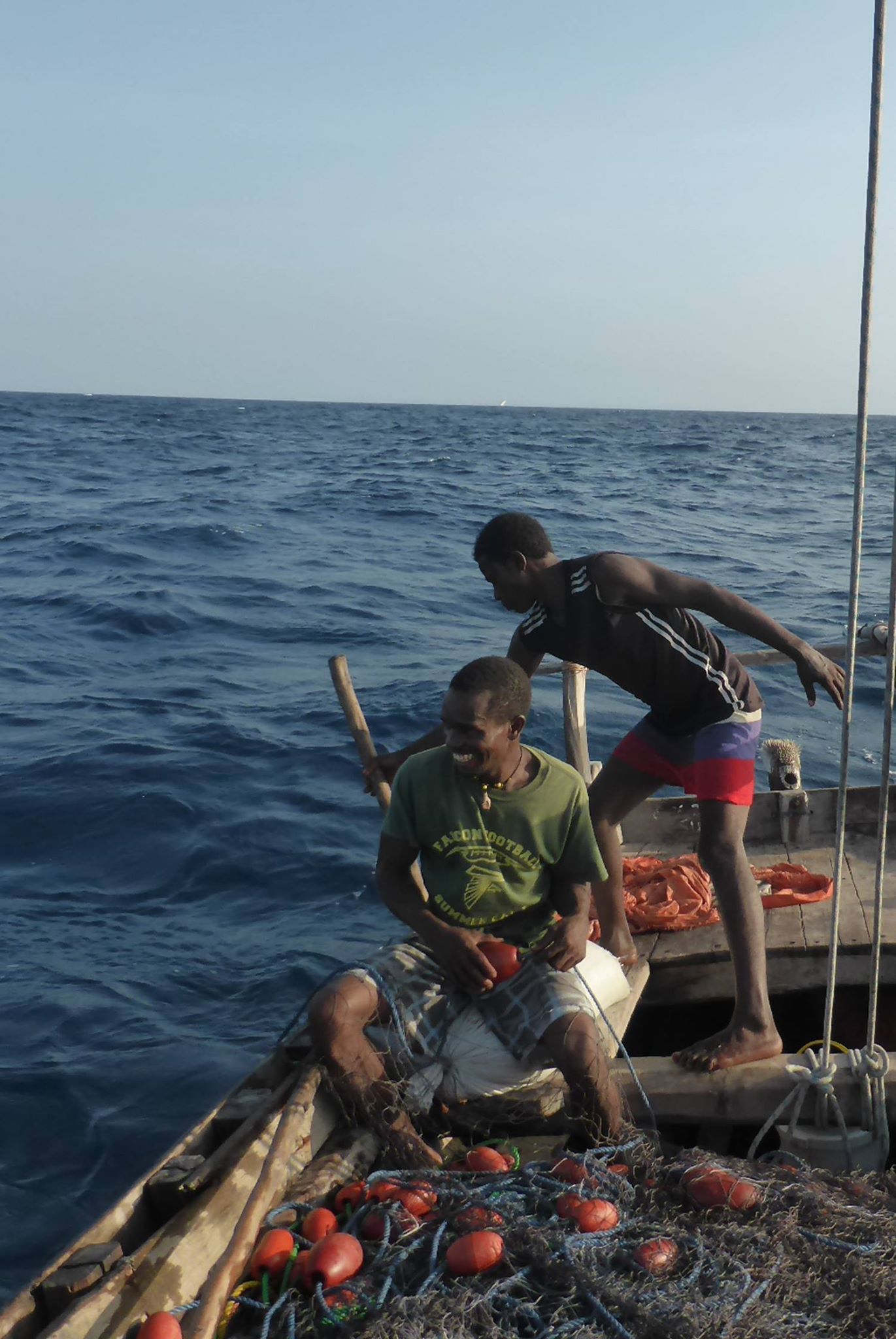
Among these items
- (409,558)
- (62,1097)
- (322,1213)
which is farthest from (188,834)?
A: (409,558)

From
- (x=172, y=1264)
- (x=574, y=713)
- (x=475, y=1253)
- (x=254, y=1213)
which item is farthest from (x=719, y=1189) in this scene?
(x=574, y=713)

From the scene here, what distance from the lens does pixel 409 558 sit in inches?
879

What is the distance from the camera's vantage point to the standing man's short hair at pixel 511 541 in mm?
4570

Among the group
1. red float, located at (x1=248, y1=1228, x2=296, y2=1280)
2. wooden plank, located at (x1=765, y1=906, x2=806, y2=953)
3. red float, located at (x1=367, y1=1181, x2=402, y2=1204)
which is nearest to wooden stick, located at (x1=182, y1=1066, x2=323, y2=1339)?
red float, located at (x1=248, y1=1228, x2=296, y2=1280)

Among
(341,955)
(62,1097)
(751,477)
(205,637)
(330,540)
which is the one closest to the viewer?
(62,1097)

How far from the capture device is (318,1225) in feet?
11.3

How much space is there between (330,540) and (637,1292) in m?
22.0

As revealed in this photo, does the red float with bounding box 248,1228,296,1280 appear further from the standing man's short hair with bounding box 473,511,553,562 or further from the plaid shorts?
the standing man's short hair with bounding box 473,511,553,562

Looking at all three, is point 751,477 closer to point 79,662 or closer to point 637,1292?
point 79,662

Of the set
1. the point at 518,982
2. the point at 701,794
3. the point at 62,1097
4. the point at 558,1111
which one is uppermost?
the point at 701,794

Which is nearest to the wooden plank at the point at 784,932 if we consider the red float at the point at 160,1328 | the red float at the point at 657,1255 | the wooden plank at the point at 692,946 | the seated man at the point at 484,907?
the wooden plank at the point at 692,946

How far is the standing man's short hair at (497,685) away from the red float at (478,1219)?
4.66ft

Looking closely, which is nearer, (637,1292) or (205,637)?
(637,1292)

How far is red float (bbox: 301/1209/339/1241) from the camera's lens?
3.44 meters
